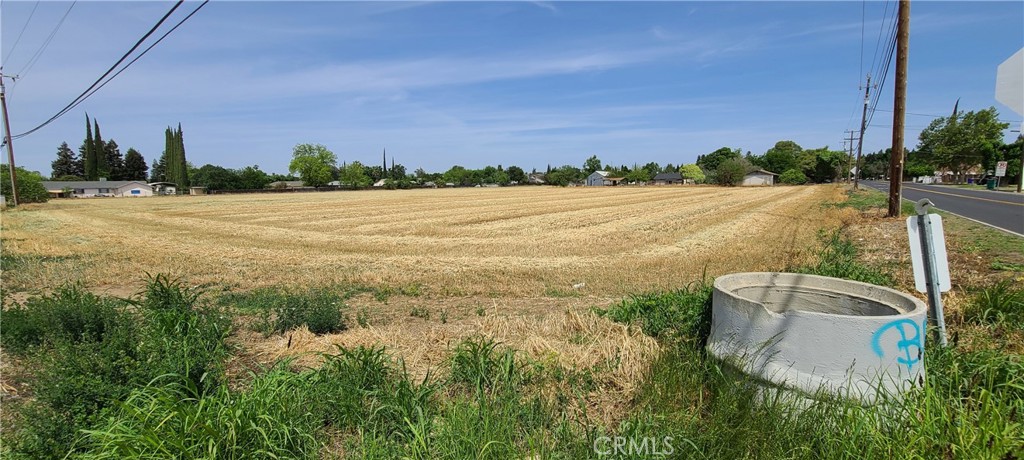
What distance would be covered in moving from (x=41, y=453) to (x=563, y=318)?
4822 millimetres

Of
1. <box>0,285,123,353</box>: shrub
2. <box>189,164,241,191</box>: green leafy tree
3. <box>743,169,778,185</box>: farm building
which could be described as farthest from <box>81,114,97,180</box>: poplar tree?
<box>743,169,778,185</box>: farm building

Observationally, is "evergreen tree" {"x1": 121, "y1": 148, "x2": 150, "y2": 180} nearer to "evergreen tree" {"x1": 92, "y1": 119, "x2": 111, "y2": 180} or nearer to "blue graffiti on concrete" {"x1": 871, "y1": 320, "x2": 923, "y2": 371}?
"evergreen tree" {"x1": 92, "y1": 119, "x2": 111, "y2": 180}

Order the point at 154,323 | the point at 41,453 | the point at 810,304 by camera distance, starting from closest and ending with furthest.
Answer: the point at 41,453
the point at 154,323
the point at 810,304

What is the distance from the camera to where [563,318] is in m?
5.96

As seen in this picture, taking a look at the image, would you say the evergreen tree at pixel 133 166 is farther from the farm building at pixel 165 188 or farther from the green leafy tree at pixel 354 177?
the green leafy tree at pixel 354 177

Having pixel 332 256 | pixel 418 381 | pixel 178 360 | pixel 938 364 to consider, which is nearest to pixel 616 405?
pixel 418 381

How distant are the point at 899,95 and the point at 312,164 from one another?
14205 cm

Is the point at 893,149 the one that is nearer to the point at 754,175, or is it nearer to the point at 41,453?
the point at 41,453

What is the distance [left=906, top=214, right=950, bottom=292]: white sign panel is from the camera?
3.78 meters

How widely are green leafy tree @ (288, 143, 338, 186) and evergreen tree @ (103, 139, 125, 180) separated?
41.0 metres

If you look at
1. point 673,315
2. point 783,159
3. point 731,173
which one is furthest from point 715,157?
point 673,315

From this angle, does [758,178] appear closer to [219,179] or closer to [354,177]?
[354,177]

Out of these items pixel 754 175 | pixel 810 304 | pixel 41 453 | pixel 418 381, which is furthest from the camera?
pixel 754 175

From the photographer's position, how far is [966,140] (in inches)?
3063
